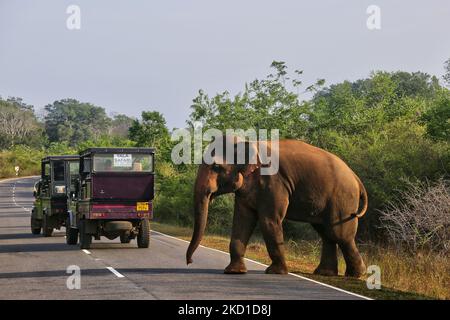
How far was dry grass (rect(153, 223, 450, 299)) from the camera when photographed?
1310 centimetres

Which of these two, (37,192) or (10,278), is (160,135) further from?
(10,278)

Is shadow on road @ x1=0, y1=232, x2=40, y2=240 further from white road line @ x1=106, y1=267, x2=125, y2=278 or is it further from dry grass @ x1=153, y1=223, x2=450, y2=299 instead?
white road line @ x1=106, y1=267, x2=125, y2=278

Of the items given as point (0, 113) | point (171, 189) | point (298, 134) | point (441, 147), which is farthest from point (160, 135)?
point (0, 113)

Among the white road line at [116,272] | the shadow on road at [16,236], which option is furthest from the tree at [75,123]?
the white road line at [116,272]

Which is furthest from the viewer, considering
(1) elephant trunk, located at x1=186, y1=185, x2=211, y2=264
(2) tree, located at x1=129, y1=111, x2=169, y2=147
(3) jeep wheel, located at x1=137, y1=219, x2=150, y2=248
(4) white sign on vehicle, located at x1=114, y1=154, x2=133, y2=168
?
(2) tree, located at x1=129, y1=111, x2=169, y2=147

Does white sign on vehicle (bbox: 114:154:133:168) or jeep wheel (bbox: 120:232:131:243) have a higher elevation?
white sign on vehicle (bbox: 114:154:133:168)

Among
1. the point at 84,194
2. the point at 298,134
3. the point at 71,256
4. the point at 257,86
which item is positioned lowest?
A: the point at 71,256

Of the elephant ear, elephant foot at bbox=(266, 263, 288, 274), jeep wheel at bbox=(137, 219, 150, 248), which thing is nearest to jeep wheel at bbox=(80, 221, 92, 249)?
jeep wheel at bbox=(137, 219, 150, 248)

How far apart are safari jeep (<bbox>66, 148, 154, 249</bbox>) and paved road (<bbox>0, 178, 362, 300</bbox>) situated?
621mm

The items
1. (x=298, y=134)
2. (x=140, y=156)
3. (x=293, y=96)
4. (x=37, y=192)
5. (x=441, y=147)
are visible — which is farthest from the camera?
(x=293, y=96)

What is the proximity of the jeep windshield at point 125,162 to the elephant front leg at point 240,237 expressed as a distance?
6.43 m

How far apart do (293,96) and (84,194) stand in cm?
1897

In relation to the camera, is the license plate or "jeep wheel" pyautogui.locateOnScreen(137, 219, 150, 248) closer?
the license plate

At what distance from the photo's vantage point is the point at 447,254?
18.8 m
